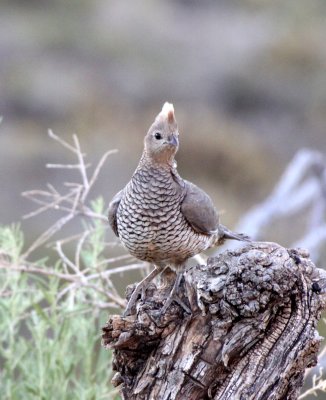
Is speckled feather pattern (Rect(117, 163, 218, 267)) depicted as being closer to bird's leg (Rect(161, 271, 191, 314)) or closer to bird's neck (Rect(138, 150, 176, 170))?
bird's neck (Rect(138, 150, 176, 170))

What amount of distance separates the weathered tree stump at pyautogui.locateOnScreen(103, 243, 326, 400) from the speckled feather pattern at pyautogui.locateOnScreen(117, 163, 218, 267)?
0.39 metres

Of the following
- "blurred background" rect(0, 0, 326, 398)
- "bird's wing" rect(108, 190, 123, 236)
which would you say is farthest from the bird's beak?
"blurred background" rect(0, 0, 326, 398)

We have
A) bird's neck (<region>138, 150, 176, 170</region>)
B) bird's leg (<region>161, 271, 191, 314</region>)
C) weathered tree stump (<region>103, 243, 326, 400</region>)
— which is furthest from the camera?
bird's neck (<region>138, 150, 176, 170</region>)

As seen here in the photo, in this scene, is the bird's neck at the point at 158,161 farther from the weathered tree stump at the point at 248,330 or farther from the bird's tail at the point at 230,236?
the weathered tree stump at the point at 248,330

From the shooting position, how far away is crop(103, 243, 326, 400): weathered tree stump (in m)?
1.89

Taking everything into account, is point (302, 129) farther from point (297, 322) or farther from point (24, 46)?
point (297, 322)

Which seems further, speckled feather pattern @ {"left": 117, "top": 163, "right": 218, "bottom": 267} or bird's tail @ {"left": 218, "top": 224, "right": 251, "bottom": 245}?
bird's tail @ {"left": 218, "top": 224, "right": 251, "bottom": 245}

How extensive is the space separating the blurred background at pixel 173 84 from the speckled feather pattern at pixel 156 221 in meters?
5.26

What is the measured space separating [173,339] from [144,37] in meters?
6.99

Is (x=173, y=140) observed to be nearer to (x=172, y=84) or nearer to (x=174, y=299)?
(x=174, y=299)

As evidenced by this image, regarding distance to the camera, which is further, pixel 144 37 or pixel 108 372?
pixel 144 37

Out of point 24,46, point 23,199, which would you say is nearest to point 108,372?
point 23,199

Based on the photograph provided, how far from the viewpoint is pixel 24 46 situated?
8664 mm

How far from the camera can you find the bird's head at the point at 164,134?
93.6 inches
